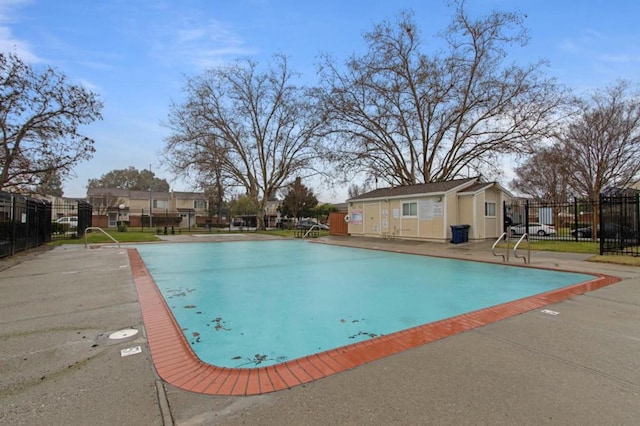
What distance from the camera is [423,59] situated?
22.6 meters

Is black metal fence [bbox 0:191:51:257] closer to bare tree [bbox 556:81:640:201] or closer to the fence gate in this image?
the fence gate

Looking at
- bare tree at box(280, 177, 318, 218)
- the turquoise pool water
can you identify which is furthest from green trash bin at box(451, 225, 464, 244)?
bare tree at box(280, 177, 318, 218)

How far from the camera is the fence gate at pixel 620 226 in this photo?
10.5 metres

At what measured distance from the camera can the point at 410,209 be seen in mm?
17734

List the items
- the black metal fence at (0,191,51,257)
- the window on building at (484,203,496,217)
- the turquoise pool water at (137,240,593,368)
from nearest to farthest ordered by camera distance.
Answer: the turquoise pool water at (137,240,593,368) < the black metal fence at (0,191,51,257) < the window on building at (484,203,496,217)

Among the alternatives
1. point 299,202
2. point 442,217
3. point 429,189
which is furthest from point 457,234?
point 299,202

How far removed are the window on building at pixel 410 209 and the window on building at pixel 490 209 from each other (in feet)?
11.0

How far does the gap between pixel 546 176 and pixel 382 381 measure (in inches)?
1395

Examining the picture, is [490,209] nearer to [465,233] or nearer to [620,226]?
[465,233]

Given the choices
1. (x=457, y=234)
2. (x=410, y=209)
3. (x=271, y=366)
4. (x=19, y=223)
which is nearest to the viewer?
(x=271, y=366)

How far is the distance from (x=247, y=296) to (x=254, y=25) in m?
11.1

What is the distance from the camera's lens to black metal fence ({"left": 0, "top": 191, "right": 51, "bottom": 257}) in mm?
10305

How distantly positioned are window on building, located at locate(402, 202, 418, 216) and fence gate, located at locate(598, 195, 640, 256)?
7854 mm

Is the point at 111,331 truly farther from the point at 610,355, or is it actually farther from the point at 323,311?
the point at 610,355
